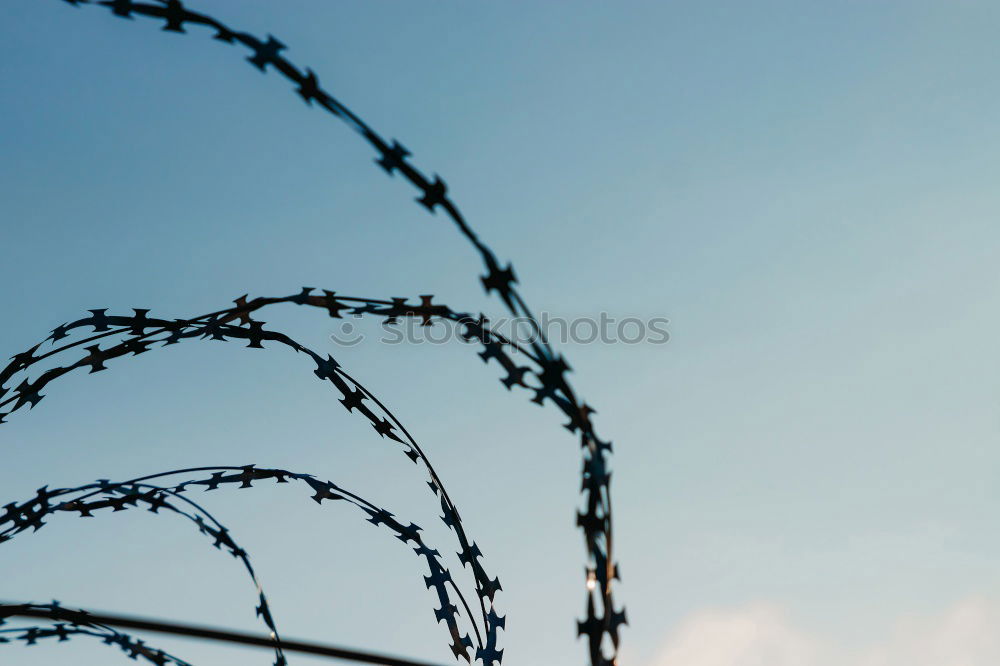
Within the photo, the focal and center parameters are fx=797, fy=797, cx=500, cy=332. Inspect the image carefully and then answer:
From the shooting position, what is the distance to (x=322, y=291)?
4125mm

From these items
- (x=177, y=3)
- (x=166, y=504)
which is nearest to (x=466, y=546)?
(x=166, y=504)

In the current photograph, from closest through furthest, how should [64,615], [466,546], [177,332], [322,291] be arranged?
[64,615], [322,291], [177,332], [466,546]

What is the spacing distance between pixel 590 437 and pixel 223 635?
1.39m

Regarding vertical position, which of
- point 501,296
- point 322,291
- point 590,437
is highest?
point 322,291

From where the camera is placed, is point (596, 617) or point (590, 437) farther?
point (590, 437)

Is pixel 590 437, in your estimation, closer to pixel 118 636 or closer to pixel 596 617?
pixel 596 617

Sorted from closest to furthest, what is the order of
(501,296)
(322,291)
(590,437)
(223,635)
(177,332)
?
1. (223,635)
2. (501,296)
3. (590,437)
4. (322,291)
5. (177,332)

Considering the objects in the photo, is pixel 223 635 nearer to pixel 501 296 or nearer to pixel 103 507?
pixel 501 296

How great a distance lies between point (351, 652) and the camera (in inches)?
104

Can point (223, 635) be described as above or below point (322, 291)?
below

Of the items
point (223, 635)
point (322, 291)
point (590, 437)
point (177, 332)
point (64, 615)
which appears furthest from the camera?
point (177, 332)

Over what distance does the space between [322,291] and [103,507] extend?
1.85 meters

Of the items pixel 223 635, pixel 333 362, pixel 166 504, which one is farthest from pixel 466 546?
pixel 223 635

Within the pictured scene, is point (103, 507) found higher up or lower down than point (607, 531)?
higher up
